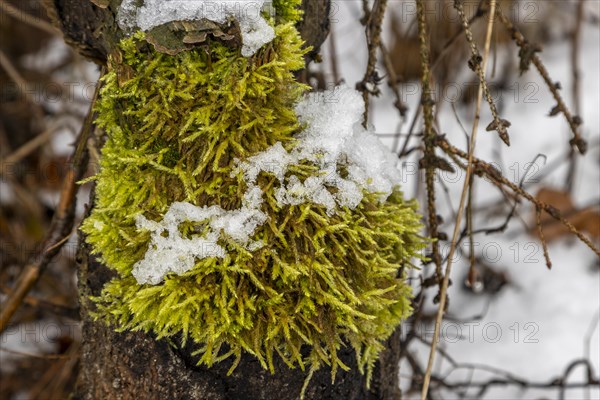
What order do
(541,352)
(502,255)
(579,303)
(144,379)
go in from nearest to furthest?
(144,379)
(541,352)
(579,303)
(502,255)

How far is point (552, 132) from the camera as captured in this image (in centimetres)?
355

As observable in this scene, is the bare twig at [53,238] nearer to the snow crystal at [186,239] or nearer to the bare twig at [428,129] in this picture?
the snow crystal at [186,239]

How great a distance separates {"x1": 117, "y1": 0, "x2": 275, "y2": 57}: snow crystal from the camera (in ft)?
3.42

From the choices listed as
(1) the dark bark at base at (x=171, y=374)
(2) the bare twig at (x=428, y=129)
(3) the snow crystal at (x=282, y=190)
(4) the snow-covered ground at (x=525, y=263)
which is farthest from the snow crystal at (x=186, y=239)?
(4) the snow-covered ground at (x=525, y=263)

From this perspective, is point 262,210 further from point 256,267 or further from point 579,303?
point 579,303

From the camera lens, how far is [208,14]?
104 cm

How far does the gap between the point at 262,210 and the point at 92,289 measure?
17.8 inches

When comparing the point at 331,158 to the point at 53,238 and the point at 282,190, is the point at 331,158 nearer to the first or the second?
the point at 282,190

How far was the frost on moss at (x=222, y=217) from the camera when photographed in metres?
1.07

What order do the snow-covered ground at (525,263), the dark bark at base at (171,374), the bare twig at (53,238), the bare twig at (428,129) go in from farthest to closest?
the snow-covered ground at (525,263) < the bare twig at (53,238) < the bare twig at (428,129) < the dark bark at base at (171,374)

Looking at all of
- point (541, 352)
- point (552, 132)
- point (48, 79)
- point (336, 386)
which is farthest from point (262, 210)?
point (552, 132)

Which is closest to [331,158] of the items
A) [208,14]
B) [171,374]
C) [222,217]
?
[222,217]

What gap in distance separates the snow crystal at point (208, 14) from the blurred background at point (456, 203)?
40 cm

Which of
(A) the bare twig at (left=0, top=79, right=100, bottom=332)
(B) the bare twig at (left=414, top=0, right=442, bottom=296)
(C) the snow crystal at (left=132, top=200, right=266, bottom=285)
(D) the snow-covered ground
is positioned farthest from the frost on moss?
(D) the snow-covered ground
